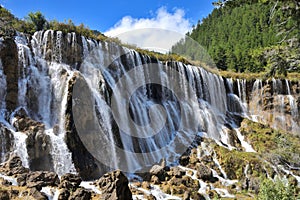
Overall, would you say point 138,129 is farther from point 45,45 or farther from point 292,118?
point 292,118

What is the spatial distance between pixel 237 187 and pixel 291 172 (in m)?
5.17

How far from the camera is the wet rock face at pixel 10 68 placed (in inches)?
640

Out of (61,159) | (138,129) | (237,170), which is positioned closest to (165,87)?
(138,129)

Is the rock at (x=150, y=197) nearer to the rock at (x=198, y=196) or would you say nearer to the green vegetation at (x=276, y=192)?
the rock at (x=198, y=196)

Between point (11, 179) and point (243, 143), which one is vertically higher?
point (11, 179)

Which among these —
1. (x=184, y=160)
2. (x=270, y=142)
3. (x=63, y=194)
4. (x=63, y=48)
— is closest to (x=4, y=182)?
(x=63, y=194)

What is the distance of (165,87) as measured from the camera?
28547 mm

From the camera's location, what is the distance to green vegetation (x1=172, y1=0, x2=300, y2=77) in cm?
724

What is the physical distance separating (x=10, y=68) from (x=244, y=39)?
183 feet

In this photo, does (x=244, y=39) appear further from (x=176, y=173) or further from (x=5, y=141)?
(x=5, y=141)

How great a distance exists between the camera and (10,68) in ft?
56.2

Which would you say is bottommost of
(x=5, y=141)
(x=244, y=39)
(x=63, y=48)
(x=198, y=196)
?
(x=198, y=196)

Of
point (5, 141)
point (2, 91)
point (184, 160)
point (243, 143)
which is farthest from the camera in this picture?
point (243, 143)

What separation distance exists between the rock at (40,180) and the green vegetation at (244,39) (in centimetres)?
930
